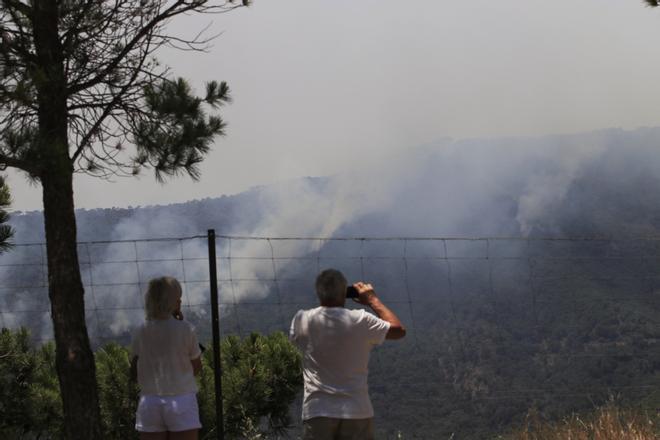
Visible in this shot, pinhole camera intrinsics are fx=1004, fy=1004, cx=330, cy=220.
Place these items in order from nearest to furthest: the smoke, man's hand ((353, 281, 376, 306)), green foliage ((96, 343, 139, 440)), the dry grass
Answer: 1. man's hand ((353, 281, 376, 306))
2. the dry grass
3. green foliage ((96, 343, 139, 440))
4. the smoke

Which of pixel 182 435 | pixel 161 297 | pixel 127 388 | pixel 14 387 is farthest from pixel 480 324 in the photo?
pixel 161 297

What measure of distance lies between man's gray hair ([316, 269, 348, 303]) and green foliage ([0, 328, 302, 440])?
346 cm

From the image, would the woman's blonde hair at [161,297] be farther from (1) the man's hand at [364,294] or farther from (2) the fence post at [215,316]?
(2) the fence post at [215,316]

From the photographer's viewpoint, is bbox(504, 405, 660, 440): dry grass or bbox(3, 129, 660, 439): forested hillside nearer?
bbox(504, 405, 660, 440): dry grass

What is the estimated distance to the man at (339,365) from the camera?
455 cm

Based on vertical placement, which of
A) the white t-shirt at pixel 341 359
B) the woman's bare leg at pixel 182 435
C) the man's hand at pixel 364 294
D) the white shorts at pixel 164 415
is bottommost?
the woman's bare leg at pixel 182 435

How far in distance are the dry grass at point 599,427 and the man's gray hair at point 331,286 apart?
8.22ft

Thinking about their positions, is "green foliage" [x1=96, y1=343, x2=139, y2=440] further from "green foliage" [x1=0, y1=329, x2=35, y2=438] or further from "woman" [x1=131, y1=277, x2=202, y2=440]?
"woman" [x1=131, y1=277, x2=202, y2=440]

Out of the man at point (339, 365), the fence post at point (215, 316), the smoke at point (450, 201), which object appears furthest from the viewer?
the smoke at point (450, 201)

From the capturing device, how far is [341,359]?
455 centimetres

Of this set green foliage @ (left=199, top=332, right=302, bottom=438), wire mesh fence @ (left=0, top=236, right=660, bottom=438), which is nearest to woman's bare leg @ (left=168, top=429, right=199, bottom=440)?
green foliage @ (left=199, top=332, right=302, bottom=438)

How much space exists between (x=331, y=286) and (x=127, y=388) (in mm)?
3950

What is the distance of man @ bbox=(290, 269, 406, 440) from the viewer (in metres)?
4.55

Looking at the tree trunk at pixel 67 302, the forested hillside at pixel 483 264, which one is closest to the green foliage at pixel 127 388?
the forested hillside at pixel 483 264
